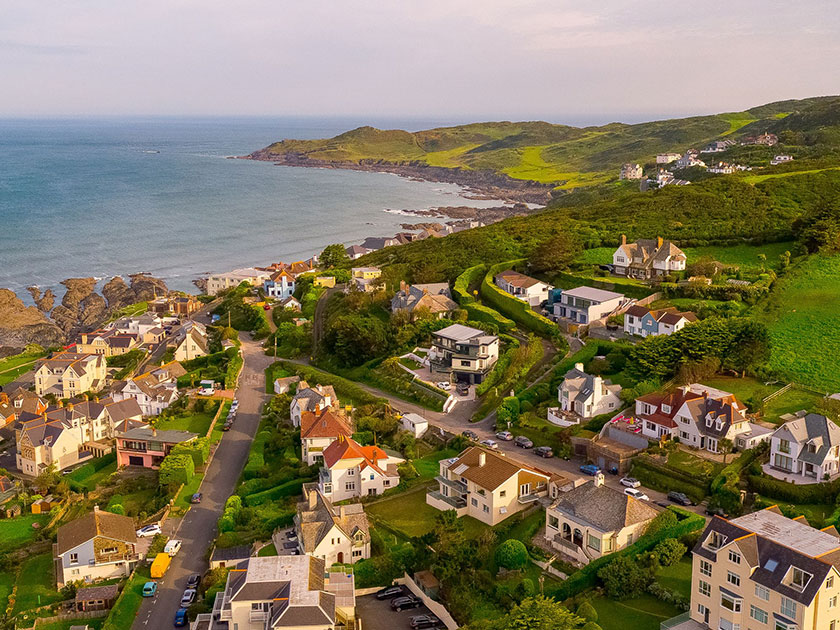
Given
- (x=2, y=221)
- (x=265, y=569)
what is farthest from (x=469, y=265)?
(x=2, y=221)

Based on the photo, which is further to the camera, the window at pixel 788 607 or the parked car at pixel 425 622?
the parked car at pixel 425 622

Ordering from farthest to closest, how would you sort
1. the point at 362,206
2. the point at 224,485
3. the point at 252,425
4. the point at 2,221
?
the point at 362,206 → the point at 2,221 → the point at 252,425 → the point at 224,485

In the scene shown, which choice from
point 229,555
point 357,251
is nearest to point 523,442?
point 229,555

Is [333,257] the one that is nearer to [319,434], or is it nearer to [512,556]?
[319,434]

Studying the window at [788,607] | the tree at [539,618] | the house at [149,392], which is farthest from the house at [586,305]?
the window at [788,607]

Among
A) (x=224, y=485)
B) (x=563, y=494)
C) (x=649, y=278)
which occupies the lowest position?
(x=224, y=485)

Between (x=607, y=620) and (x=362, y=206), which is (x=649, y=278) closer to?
(x=607, y=620)

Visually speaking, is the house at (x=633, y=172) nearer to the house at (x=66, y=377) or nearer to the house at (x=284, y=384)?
the house at (x=284, y=384)
